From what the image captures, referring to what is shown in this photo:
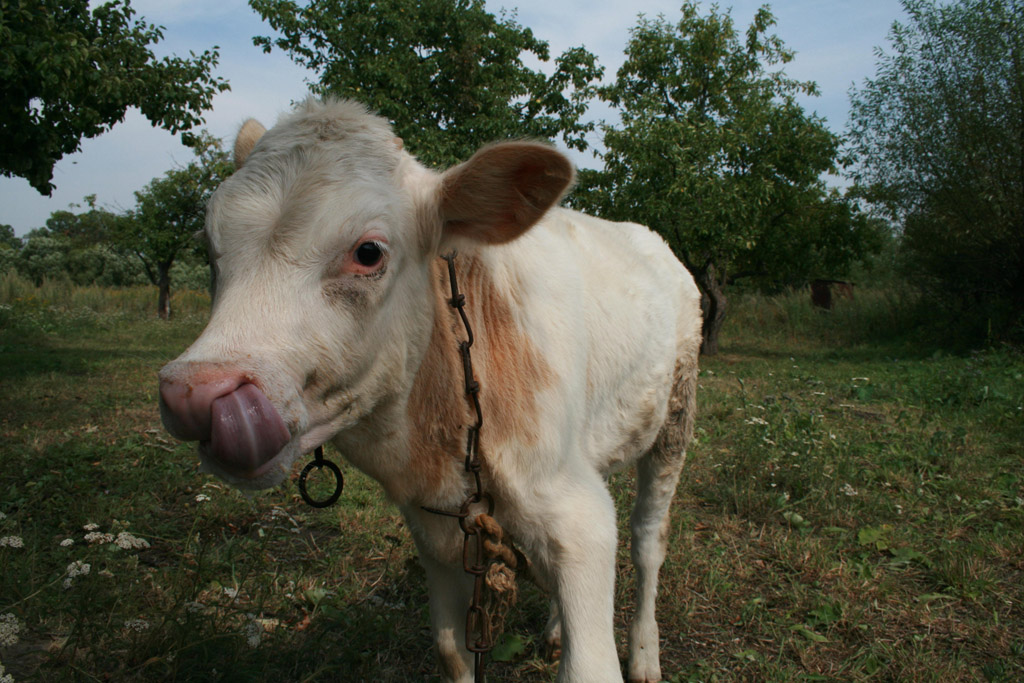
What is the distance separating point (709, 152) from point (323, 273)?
1601 cm

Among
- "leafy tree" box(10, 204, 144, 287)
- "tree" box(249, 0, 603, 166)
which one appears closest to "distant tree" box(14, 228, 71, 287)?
"leafy tree" box(10, 204, 144, 287)

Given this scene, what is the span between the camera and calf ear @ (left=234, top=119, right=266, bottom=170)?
2348 mm

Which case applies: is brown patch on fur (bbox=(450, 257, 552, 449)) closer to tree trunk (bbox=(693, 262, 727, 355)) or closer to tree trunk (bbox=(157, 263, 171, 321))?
tree trunk (bbox=(693, 262, 727, 355))

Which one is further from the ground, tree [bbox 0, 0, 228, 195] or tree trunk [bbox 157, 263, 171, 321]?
tree [bbox 0, 0, 228, 195]

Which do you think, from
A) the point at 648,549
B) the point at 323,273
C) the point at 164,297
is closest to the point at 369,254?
the point at 323,273

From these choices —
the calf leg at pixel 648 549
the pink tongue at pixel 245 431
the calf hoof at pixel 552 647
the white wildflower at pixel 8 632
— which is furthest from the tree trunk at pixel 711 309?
the pink tongue at pixel 245 431

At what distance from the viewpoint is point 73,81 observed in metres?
6.32

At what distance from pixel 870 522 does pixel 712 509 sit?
0.91m

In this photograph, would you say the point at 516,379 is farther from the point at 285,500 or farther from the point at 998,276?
the point at 998,276

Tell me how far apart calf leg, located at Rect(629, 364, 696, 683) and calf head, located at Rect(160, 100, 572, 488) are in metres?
1.71

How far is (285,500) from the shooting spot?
172 inches

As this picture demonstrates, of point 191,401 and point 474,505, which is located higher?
point 191,401

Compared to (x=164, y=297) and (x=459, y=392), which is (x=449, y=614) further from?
(x=164, y=297)

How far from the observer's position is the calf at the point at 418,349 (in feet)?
4.91
